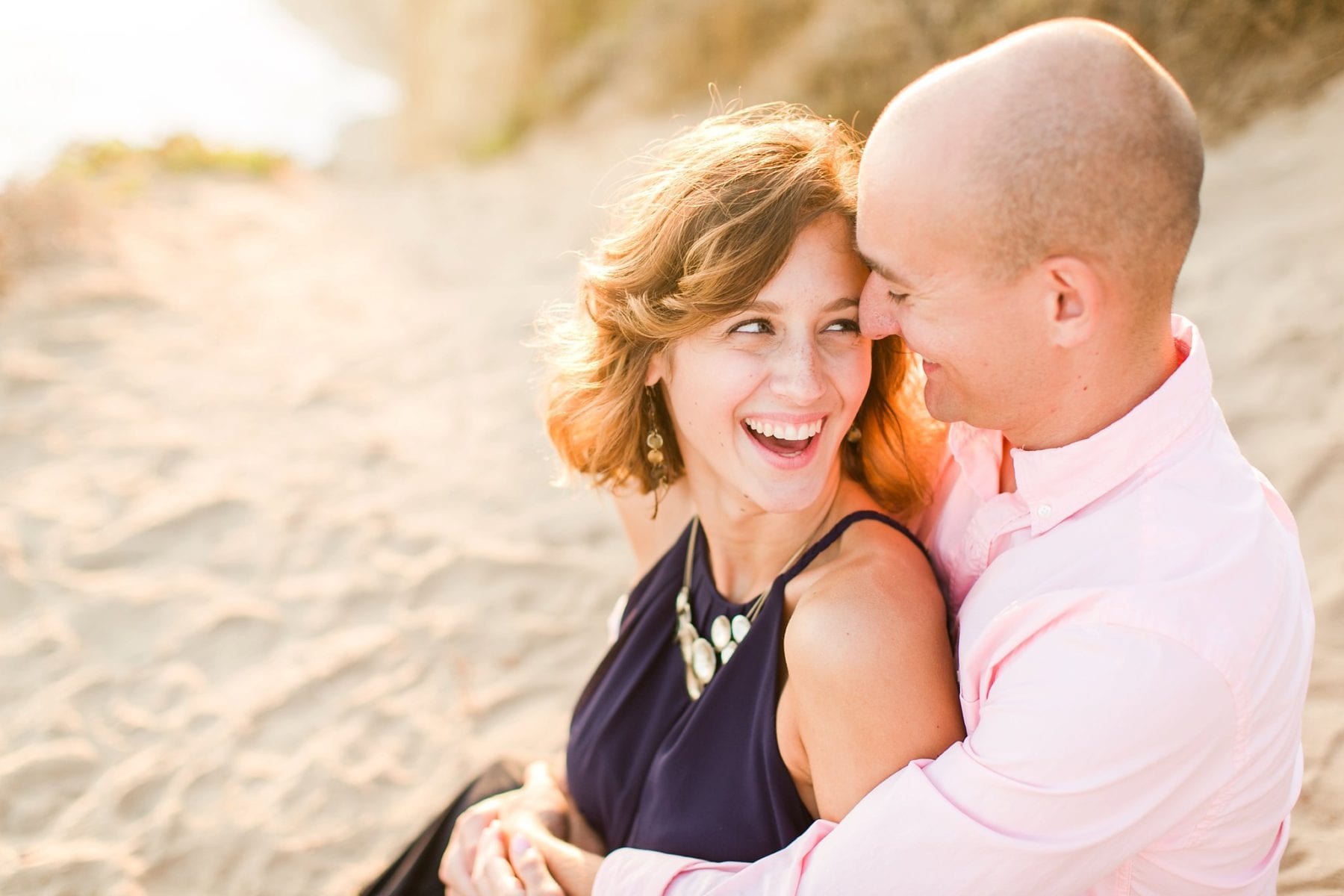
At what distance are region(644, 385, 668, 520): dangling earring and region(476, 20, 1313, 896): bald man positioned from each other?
0.82m

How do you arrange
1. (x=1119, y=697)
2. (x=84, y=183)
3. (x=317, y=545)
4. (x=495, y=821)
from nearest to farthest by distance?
(x=1119, y=697)
(x=495, y=821)
(x=317, y=545)
(x=84, y=183)

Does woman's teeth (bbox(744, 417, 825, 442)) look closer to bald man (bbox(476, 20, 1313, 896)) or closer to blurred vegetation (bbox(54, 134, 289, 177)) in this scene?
bald man (bbox(476, 20, 1313, 896))

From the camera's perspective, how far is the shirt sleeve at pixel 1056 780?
151 centimetres

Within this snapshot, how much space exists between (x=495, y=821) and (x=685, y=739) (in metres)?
0.62

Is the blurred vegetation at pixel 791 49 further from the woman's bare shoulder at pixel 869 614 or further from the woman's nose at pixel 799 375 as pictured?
the woman's bare shoulder at pixel 869 614

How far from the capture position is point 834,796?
1824mm

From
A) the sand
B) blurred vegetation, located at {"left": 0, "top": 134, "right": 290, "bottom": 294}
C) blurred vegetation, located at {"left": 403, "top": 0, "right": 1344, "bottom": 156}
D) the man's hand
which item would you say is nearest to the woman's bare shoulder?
the man's hand

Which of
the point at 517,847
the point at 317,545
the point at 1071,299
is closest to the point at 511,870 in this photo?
the point at 517,847

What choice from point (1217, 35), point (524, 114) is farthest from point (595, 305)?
point (524, 114)

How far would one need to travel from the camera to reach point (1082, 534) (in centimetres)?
172

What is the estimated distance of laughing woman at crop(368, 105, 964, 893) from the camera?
185 cm

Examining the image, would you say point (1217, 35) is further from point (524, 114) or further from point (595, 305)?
point (524, 114)

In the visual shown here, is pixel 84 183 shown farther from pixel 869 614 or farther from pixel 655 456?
pixel 869 614

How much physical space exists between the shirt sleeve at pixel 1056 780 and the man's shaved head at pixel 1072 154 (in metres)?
0.61
